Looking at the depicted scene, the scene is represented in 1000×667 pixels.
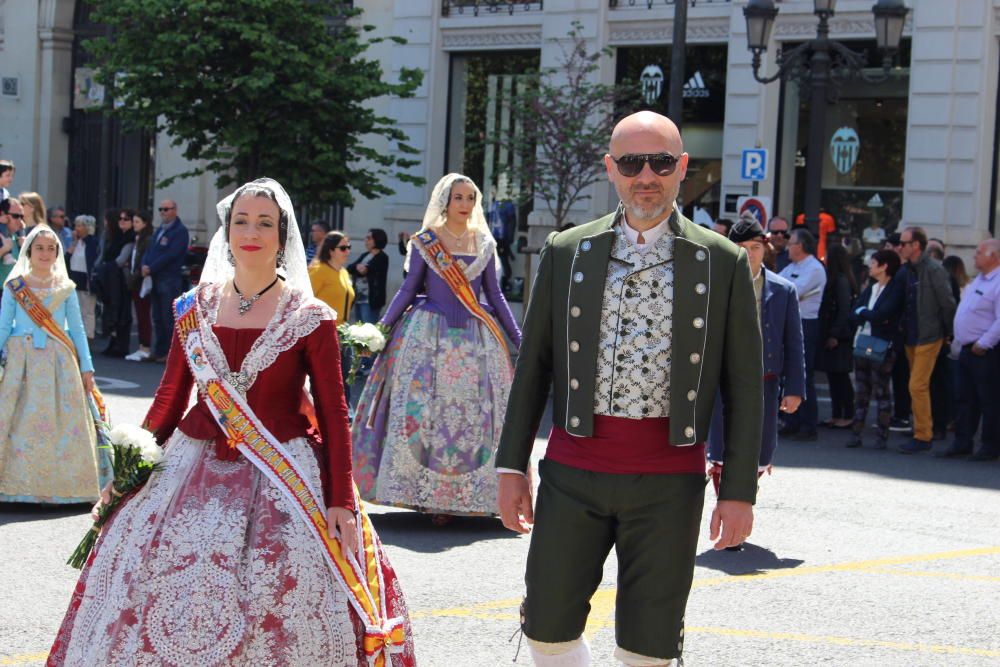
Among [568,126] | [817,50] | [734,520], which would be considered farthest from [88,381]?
[568,126]

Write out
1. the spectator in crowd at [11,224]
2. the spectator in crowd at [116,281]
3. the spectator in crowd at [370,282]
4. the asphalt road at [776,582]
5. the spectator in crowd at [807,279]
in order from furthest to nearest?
1. the spectator in crowd at [116,281]
2. the spectator in crowd at [370,282]
3. the spectator in crowd at [807,279]
4. the spectator in crowd at [11,224]
5. the asphalt road at [776,582]

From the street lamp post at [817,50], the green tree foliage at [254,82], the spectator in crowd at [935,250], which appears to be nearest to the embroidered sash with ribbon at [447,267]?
the spectator in crowd at [935,250]

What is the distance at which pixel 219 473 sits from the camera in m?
4.66

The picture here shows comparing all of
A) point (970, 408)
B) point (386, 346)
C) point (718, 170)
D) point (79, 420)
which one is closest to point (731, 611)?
point (386, 346)

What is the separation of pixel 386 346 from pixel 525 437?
4.63 metres

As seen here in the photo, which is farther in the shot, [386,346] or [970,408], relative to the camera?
[970,408]

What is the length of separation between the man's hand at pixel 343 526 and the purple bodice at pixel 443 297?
14.0 feet

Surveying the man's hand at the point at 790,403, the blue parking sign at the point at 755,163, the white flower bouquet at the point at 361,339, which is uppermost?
the blue parking sign at the point at 755,163

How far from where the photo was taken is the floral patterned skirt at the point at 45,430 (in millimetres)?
8844

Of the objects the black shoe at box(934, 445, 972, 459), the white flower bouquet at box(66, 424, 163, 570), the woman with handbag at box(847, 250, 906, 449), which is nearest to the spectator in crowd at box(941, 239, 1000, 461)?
the black shoe at box(934, 445, 972, 459)

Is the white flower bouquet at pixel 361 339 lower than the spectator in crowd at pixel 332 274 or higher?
lower

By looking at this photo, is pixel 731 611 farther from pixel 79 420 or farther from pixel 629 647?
pixel 79 420

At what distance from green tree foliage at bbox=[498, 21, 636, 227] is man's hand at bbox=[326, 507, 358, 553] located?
587 inches

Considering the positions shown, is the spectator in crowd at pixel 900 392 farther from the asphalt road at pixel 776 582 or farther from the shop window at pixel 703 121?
the shop window at pixel 703 121
